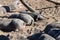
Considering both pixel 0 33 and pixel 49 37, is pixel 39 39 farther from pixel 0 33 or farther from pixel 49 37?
pixel 0 33

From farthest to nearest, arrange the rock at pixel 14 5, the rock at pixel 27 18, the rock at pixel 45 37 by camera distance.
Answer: the rock at pixel 14 5
the rock at pixel 27 18
the rock at pixel 45 37

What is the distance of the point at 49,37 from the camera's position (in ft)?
17.0

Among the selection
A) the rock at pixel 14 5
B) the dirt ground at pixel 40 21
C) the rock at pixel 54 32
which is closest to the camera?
the rock at pixel 54 32

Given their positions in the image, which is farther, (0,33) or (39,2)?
(39,2)

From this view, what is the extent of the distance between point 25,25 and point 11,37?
0.84 meters

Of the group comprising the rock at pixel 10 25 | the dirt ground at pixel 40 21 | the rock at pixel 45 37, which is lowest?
the dirt ground at pixel 40 21

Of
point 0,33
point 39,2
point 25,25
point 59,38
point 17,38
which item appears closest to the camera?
point 59,38

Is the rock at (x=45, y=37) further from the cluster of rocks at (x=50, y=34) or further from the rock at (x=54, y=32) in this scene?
the rock at (x=54, y=32)

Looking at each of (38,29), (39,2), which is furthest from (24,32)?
(39,2)

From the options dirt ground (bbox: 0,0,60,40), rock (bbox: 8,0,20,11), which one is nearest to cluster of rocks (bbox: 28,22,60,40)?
dirt ground (bbox: 0,0,60,40)

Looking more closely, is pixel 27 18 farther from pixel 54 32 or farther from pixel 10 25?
pixel 54 32

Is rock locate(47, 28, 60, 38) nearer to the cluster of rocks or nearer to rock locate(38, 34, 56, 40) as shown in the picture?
the cluster of rocks

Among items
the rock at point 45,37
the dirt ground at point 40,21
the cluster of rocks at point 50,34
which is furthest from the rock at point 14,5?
the rock at point 45,37

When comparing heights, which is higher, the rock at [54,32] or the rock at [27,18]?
the rock at [54,32]
